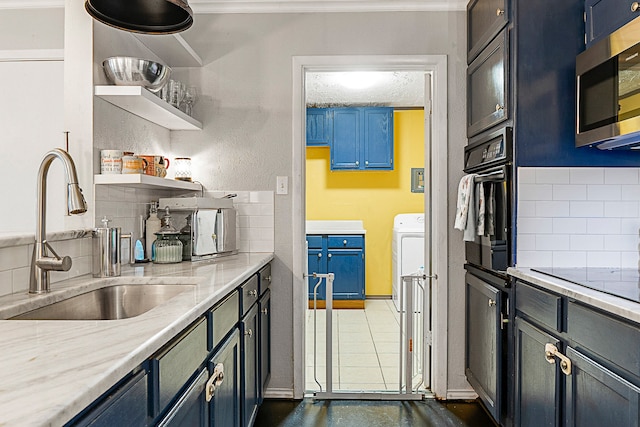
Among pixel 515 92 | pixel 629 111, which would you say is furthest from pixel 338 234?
pixel 629 111

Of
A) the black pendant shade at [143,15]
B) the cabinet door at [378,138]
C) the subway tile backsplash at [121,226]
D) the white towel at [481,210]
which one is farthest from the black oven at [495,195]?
the cabinet door at [378,138]

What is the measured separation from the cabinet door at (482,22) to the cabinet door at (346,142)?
8.70 ft

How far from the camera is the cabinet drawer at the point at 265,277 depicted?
245 cm

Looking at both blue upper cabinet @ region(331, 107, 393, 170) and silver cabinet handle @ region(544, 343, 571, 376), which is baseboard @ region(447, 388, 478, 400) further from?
blue upper cabinet @ region(331, 107, 393, 170)

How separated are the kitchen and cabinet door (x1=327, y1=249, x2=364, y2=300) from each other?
236 cm

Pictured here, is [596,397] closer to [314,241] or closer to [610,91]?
[610,91]

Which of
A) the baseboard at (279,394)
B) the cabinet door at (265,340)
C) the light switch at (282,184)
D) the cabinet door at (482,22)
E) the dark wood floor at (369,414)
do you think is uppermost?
the cabinet door at (482,22)

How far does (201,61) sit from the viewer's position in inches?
109

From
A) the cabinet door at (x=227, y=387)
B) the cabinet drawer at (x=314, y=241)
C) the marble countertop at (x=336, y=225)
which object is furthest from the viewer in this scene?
the marble countertop at (x=336, y=225)

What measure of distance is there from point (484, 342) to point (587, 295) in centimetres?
101

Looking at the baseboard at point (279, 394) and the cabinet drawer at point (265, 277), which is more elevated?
the cabinet drawer at point (265, 277)

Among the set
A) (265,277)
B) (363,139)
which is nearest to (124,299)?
(265,277)

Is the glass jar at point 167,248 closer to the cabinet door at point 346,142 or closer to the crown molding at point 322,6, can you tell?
the crown molding at point 322,6

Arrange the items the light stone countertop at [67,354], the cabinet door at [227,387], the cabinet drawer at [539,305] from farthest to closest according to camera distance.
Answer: the cabinet drawer at [539,305], the cabinet door at [227,387], the light stone countertop at [67,354]
